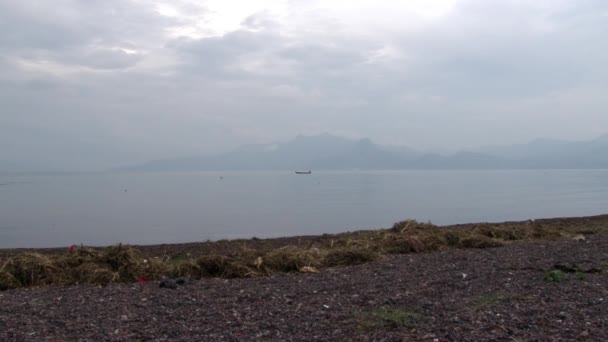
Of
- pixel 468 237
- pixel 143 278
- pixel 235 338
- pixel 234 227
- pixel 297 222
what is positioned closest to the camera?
pixel 235 338

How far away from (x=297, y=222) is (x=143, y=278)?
24.5 m

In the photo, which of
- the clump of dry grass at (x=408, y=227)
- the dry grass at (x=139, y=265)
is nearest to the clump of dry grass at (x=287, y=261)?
the dry grass at (x=139, y=265)

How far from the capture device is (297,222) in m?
35.4

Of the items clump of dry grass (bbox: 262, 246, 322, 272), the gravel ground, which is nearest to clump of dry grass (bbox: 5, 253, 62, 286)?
Result: the gravel ground

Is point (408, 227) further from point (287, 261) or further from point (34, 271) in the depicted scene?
point (34, 271)

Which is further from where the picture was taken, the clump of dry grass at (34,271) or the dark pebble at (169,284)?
the clump of dry grass at (34,271)

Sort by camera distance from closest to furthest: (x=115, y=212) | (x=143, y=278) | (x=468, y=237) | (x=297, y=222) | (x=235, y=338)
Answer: (x=235, y=338), (x=143, y=278), (x=468, y=237), (x=297, y=222), (x=115, y=212)

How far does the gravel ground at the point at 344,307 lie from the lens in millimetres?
6363

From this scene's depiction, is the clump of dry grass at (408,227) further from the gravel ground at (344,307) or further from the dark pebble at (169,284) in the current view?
the dark pebble at (169,284)

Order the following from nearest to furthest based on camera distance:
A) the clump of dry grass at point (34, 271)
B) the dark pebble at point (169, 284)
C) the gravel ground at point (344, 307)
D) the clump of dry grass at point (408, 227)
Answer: the gravel ground at point (344, 307), the dark pebble at point (169, 284), the clump of dry grass at point (34, 271), the clump of dry grass at point (408, 227)

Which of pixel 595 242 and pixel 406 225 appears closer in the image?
pixel 595 242


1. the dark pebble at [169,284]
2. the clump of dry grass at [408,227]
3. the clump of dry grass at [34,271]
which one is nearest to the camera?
the dark pebble at [169,284]

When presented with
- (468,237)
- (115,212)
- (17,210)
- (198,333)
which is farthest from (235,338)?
(17,210)

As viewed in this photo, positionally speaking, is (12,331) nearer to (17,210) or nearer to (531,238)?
(531,238)
